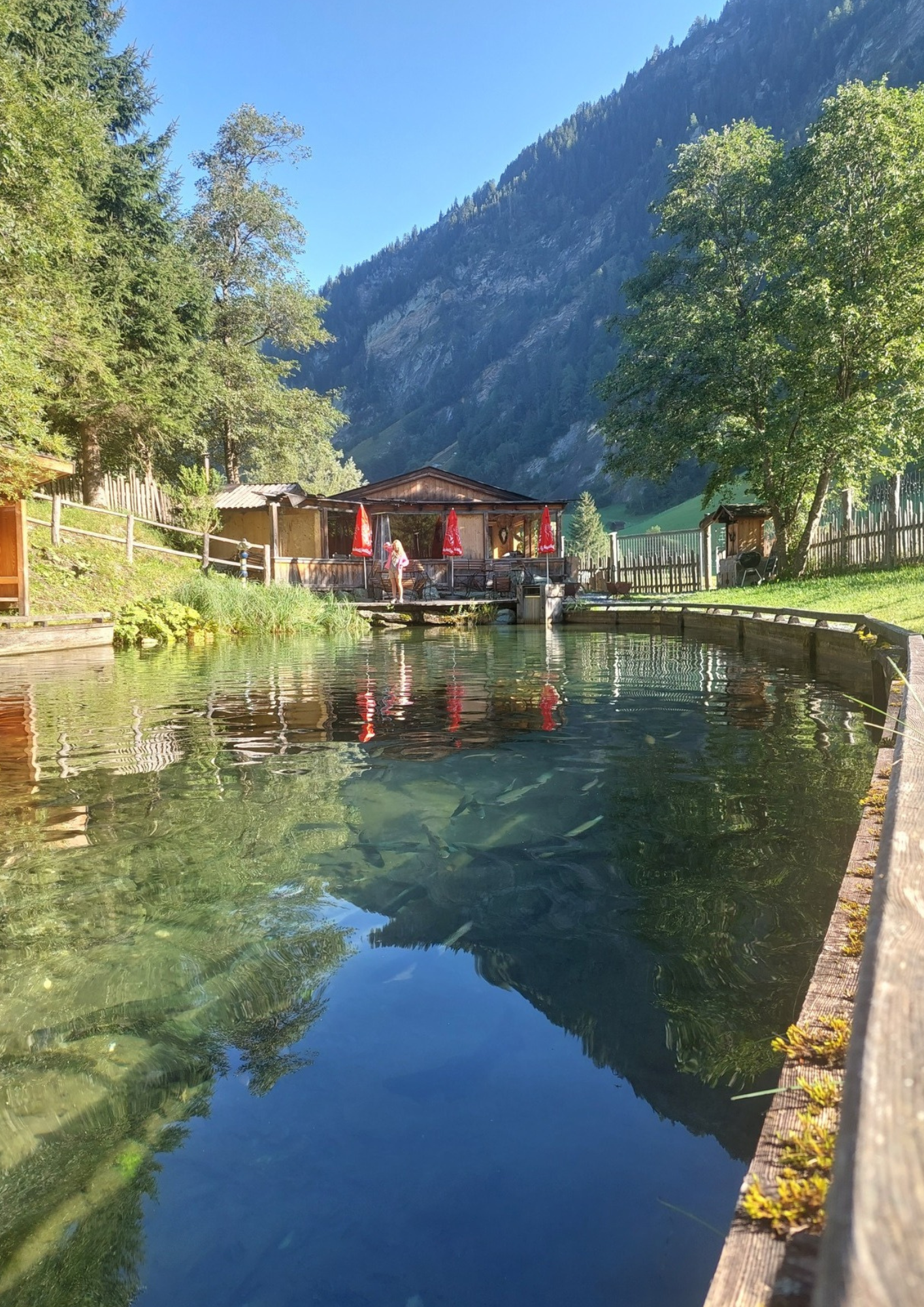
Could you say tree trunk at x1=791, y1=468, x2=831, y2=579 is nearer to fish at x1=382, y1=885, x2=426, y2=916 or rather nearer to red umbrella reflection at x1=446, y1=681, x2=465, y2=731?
red umbrella reflection at x1=446, y1=681, x2=465, y2=731

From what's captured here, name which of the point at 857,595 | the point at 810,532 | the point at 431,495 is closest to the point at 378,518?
the point at 431,495

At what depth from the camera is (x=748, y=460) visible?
23.1 meters

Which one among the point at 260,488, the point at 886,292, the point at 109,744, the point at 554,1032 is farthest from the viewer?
the point at 260,488

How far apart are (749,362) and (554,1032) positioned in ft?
75.1

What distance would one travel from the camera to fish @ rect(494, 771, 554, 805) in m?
4.48

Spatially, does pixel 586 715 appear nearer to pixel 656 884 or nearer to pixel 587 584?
pixel 656 884

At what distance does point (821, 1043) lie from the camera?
146cm

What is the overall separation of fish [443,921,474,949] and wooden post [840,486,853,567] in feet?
55.5

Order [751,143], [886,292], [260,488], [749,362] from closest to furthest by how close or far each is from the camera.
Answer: [886,292], [749,362], [751,143], [260,488]

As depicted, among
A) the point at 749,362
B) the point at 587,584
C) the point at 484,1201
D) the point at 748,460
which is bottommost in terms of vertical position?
the point at 484,1201

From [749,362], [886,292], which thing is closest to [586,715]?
[886,292]

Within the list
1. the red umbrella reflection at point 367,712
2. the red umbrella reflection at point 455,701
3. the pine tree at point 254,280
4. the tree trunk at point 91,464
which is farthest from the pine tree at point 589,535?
the red umbrella reflection at point 367,712

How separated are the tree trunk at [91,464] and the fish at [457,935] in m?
25.4

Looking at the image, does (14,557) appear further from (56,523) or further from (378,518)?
(378,518)
